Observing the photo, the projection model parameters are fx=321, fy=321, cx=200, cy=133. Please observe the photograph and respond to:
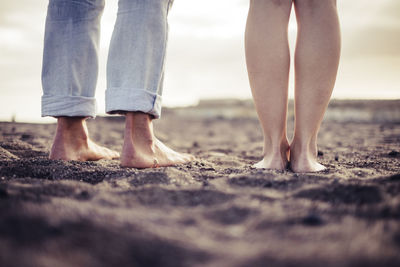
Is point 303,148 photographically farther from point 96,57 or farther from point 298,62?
point 96,57

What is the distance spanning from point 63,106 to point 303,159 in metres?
1.40

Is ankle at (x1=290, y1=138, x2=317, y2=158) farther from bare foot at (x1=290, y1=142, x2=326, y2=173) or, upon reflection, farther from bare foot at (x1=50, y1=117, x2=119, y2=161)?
bare foot at (x1=50, y1=117, x2=119, y2=161)

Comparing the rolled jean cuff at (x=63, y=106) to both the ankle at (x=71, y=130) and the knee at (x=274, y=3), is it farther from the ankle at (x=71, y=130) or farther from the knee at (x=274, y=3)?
the knee at (x=274, y=3)

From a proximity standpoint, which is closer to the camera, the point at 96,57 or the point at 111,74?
the point at 111,74

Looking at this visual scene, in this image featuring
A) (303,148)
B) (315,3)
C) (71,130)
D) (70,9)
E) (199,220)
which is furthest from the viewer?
(71,130)

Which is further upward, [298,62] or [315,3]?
[315,3]

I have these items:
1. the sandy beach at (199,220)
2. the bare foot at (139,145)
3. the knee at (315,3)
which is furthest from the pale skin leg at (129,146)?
the knee at (315,3)

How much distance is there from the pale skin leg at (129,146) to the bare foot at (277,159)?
51 cm

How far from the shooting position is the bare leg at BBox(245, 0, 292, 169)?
1.63m

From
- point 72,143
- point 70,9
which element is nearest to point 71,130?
point 72,143

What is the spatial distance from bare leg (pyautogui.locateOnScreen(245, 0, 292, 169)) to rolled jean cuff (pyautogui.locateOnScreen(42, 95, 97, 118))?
1.02 metres

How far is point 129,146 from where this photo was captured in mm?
1733

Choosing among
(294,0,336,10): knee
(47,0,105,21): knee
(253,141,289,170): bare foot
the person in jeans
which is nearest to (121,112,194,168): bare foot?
the person in jeans

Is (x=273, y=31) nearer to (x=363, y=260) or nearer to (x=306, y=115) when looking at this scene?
(x=306, y=115)
